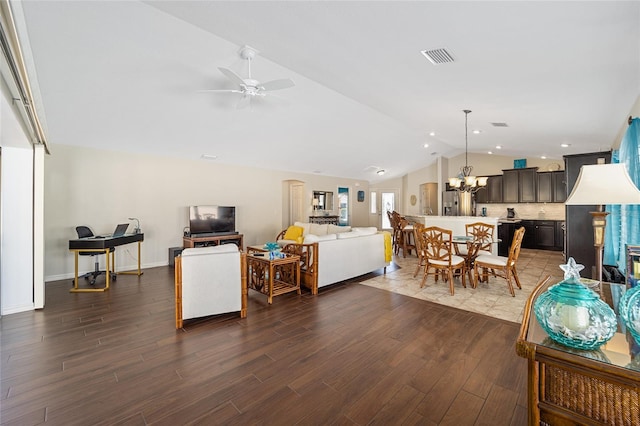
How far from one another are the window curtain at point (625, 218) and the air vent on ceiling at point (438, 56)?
7.20 ft

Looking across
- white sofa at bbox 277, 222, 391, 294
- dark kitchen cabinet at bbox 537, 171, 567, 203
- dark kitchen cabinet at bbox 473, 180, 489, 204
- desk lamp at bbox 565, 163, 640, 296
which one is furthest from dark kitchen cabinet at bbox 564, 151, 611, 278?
dark kitchen cabinet at bbox 473, 180, 489, 204

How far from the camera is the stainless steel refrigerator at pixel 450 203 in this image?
9.45 m

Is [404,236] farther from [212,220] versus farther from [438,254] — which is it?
[212,220]

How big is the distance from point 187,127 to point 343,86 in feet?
9.88

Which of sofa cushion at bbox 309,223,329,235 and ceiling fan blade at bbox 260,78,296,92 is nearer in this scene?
ceiling fan blade at bbox 260,78,296,92

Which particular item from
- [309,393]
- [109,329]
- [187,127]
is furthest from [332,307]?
[187,127]

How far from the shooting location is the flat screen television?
640 centimetres

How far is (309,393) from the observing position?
198 cm

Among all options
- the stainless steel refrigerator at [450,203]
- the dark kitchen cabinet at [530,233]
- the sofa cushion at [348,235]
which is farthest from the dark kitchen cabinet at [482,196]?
the sofa cushion at [348,235]

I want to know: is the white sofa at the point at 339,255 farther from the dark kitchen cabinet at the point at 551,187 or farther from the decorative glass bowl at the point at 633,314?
the dark kitchen cabinet at the point at 551,187

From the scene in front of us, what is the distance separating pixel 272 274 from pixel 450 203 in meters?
7.83

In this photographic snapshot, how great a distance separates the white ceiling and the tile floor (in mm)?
2141

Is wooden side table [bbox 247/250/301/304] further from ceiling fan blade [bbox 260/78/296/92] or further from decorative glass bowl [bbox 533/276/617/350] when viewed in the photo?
decorative glass bowl [bbox 533/276/617/350]

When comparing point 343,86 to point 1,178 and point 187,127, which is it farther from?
point 1,178
